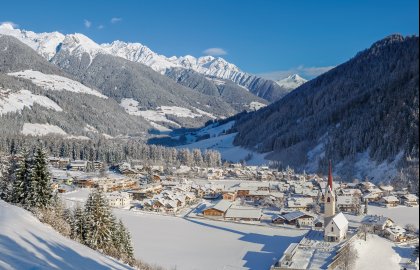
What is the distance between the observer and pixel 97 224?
88.6 ft

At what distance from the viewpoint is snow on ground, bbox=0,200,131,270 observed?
16.0 metres

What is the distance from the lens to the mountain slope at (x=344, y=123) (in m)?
107

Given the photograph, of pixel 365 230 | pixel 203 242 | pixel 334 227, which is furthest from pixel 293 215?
pixel 203 242

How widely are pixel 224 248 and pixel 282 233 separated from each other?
1084 centimetres


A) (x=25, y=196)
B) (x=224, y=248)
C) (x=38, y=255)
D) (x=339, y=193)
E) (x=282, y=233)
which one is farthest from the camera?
(x=339, y=193)

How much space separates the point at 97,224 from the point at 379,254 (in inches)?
999

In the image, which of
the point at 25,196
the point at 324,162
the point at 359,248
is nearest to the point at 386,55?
the point at 324,162

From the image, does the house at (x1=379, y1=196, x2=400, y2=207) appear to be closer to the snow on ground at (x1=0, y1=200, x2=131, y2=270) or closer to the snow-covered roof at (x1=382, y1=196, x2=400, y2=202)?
the snow-covered roof at (x1=382, y1=196, x2=400, y2=202)

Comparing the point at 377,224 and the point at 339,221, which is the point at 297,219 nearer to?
the point at 377,224

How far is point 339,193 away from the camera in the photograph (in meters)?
80.7

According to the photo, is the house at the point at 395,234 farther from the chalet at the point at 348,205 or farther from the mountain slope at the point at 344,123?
the mountain slope at the point at 344,123

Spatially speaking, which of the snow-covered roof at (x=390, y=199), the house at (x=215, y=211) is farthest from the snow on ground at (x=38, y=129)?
the snow-covered roof at (x=390, y=199)

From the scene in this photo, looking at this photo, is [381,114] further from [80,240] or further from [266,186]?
[80,240]

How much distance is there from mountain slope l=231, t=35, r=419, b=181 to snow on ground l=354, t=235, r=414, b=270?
3268 cm
